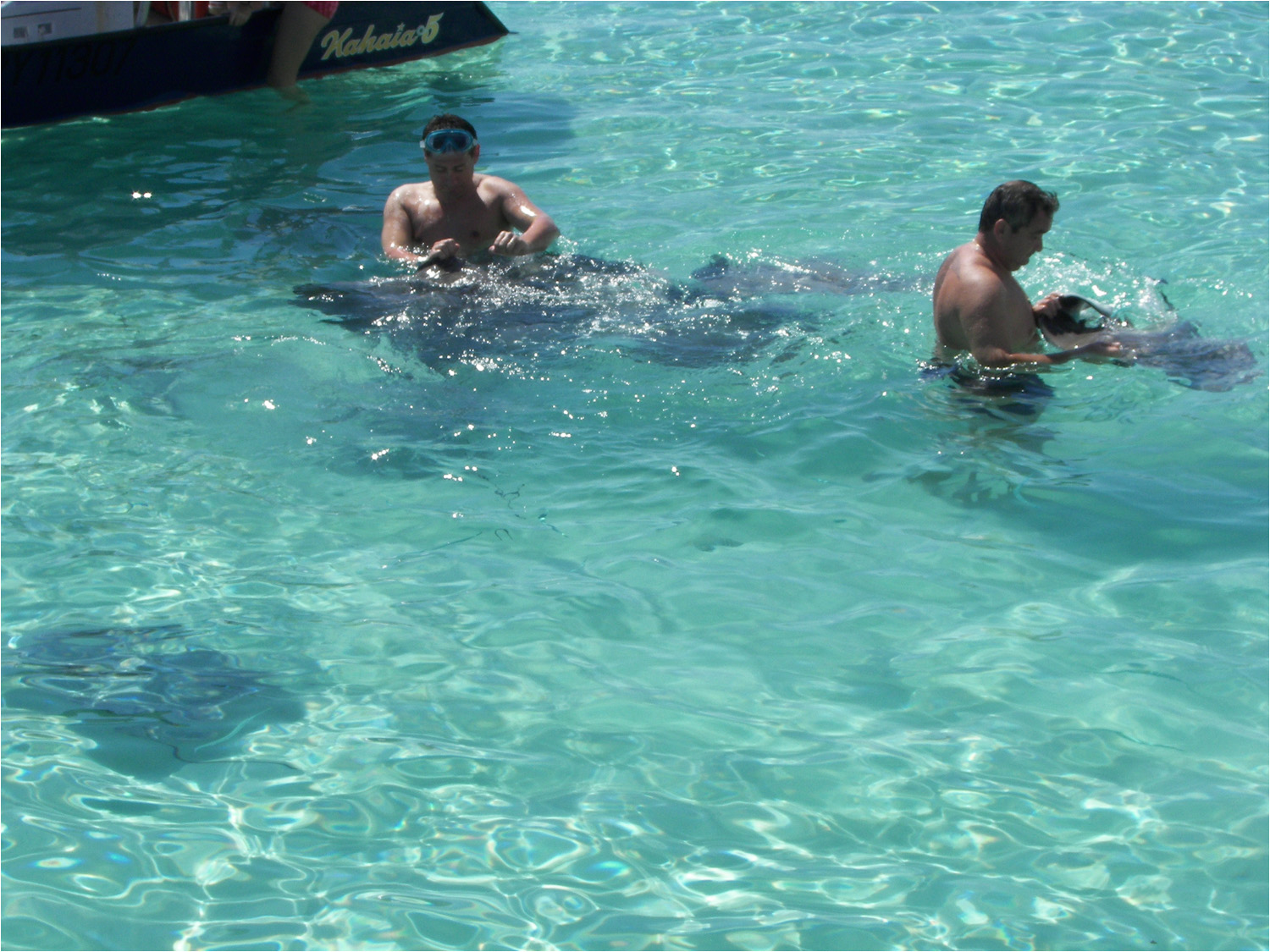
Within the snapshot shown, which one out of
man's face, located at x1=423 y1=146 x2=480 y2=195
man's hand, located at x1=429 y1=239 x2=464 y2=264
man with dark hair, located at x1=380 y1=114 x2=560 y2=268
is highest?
man's face, located at x1=423 y1=146 x2=480 y2=195

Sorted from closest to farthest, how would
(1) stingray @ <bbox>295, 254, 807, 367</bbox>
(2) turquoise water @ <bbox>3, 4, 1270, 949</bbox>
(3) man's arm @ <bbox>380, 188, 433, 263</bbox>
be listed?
1. (2) turquoise water @ <bbox>3, 4, 1270, 949</bbox>
2. (1) stingray @ <bbox>295, 254, 807, 367</bbox>
3. (3) man's arm @ <bbox>380, 188, 433, 263</bbox>

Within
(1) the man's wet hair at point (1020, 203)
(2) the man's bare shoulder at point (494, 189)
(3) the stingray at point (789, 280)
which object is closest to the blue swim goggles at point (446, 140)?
(2) the man's bare shoulder at point (494, 189)

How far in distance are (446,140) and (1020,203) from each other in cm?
310

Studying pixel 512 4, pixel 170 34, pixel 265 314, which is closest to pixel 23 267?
pixel 265 314

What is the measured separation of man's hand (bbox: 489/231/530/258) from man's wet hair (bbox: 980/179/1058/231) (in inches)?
104

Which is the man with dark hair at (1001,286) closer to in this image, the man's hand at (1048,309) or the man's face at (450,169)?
the man's hand at (1048,309)

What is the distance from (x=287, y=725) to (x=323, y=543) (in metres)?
1.09

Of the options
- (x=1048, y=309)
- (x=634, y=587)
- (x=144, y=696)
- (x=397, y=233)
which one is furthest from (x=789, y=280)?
(x=144, y=696)

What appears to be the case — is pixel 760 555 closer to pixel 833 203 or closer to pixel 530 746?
pixel 530 746

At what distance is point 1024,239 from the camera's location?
16.9ft

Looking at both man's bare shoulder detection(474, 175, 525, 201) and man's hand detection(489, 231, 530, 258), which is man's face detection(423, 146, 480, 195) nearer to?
man's bare shoulder detection(474, 175, 525, 201)

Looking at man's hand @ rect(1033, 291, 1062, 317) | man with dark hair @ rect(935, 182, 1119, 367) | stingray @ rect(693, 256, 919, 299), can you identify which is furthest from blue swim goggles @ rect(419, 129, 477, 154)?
man's hand @ rect(1033, 291, 1062, 317)

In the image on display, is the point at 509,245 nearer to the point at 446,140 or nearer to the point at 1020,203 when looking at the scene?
the point at 446,140

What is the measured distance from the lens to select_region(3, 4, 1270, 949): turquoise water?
312cm
